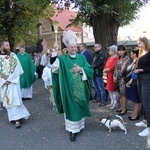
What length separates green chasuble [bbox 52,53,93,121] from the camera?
434 centimetres

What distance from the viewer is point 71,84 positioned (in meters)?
4.37

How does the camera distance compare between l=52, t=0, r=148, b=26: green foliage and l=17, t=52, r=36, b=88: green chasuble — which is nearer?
l=17, t=52, r=36, b=88: green chasuble

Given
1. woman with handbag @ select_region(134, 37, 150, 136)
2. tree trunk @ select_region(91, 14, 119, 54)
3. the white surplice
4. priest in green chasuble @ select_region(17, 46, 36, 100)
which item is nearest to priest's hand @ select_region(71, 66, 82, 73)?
woman with handbag @ select_region(134, 37, 150, 136)

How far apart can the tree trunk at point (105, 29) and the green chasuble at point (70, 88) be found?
4.96 meters

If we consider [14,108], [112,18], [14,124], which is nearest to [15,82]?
[14,108]

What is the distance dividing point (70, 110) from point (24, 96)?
416 cm

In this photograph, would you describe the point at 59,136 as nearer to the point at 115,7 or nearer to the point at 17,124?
the point at 17,124

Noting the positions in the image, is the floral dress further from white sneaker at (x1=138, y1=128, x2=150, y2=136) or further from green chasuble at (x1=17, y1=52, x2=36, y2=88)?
green chasuble at (x1=17, y1=52, x2=36, y2=88)

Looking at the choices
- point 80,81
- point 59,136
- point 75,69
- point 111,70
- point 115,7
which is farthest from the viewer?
point 115,7

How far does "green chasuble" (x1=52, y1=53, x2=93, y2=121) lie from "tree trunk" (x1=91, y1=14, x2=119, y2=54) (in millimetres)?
4964

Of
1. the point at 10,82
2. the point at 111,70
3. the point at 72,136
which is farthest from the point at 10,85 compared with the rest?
the point at 111,70

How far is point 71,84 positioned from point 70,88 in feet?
0.25

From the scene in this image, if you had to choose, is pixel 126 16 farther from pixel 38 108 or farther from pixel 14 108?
pixel 14 108

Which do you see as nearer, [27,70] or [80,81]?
[80,81]
